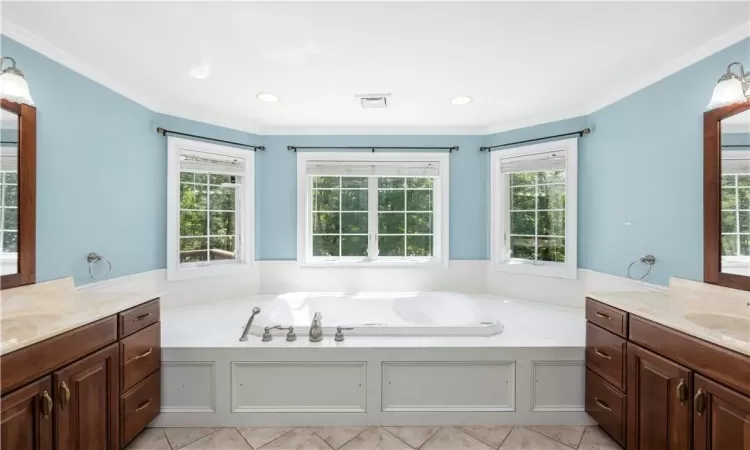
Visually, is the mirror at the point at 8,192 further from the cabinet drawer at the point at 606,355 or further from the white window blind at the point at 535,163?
the white window blind at the point at 535,163

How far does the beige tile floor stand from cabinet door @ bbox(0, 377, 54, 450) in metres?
0.65

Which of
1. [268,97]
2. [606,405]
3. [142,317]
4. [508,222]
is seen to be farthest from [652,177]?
[142,317]

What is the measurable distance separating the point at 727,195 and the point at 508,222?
163 cm

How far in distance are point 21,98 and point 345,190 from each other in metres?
2.35

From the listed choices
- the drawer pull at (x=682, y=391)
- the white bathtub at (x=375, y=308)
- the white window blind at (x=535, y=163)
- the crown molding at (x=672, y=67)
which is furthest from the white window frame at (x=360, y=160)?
the drawer pull at (x=682, y=391)

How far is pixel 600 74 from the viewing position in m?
2.17

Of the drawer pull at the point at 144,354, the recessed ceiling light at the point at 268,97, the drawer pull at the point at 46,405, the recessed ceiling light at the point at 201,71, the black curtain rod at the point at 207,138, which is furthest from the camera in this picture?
the black curtain rod at the point at 207,138

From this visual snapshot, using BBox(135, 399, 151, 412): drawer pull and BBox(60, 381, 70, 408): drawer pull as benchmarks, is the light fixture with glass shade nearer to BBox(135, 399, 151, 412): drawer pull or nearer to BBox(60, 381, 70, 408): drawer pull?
BBox(60, 381, 70, 408): drawer pull

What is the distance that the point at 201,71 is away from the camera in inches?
83.7

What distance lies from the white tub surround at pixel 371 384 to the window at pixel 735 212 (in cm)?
92

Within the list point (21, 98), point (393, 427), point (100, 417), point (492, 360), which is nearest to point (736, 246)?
point (492, 360)

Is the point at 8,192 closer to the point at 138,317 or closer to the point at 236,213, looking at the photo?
the point at 138,317

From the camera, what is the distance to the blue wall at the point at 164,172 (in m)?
1.89

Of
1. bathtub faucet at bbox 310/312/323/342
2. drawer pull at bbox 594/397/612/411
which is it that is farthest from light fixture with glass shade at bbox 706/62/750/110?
bathtub faucet at bbox 310/312/323/342
